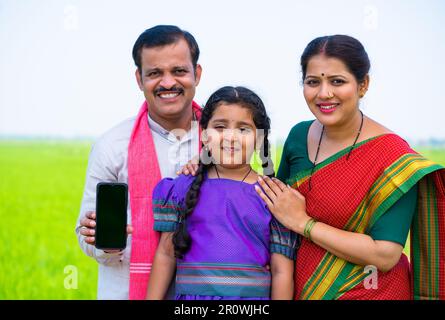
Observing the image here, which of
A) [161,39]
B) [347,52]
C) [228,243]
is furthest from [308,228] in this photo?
[161,39]

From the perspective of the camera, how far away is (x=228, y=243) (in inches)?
109

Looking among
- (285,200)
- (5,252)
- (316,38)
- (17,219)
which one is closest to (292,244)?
(285,200)

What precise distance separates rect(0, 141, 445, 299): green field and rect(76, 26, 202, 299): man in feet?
2.09

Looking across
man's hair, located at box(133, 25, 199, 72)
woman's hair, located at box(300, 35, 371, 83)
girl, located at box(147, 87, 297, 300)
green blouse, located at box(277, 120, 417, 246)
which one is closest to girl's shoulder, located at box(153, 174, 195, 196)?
girl, located at box(147, 87, 297, 300)

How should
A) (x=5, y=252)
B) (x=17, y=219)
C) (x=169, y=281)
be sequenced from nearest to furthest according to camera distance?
(x=169, y=281)
(x=5, y=252)
(x=17, y=219)

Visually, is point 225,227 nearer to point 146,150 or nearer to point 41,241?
point 146,150

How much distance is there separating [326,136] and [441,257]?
976mm

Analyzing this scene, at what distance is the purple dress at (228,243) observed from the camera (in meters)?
2.75

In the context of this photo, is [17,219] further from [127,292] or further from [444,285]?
[444,285]

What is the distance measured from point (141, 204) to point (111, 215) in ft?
1.12

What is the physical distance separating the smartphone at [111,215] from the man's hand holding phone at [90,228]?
0.26 ft

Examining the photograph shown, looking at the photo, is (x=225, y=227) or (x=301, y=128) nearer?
(x=225, y=227)

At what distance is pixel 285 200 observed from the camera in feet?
9.15

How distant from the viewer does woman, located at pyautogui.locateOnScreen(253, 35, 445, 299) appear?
2.71m
